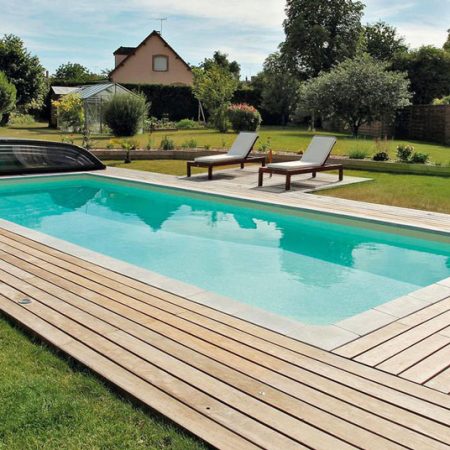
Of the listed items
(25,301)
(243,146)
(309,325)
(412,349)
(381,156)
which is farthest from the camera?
(381,156)

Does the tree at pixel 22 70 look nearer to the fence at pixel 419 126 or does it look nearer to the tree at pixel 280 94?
the tree at pixel 280 94

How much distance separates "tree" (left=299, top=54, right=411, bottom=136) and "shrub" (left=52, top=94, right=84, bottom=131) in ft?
32.8

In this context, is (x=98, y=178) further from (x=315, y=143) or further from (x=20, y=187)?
(x=315, y=143)

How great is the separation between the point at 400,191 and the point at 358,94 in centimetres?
1309

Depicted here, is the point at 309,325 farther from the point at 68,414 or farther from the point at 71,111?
the point at 71,111

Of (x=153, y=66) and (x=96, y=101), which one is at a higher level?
(x=153, y=66)

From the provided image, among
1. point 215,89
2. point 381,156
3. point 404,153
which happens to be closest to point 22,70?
point 215,89

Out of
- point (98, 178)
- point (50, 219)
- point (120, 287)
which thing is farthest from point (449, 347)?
point (98, 178)

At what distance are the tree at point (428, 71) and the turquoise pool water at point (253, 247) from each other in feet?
88.9

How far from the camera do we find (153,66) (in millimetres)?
40531

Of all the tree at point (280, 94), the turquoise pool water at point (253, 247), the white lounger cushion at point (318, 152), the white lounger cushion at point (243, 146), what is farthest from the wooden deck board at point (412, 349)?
the tree at point (280, 94)

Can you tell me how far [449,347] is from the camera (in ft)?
10.9

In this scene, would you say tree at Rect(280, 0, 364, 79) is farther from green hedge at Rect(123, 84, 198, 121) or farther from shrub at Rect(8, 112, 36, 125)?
shrub at Rect(8, 112, 36, 125)

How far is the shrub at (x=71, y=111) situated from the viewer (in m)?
22.6
